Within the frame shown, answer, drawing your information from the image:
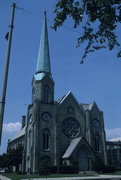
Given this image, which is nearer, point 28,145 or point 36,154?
point 36,154

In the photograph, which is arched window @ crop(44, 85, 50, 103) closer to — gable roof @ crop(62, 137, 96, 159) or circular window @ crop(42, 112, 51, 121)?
circular window @ crop(42, 112, 51, 121)

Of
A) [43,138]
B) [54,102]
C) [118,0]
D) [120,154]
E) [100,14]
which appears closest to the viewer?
[118,0]

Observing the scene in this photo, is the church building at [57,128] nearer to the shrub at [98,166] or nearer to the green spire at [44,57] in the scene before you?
the green spire at [44,57]

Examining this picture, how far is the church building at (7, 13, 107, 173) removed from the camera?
46.2 metres

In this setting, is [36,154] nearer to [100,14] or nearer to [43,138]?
[43,138]

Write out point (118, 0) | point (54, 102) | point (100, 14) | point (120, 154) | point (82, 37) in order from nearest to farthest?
point (118, 0)
point (100, 14)
point (82, 37)
point (54, 102)
point (120, 154)

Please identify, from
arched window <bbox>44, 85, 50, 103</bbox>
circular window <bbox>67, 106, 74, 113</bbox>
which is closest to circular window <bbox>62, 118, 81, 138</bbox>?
circular window <bbox>67, 106, 74, 113</bbox>

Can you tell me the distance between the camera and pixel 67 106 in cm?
5331

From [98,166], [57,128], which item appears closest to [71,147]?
[57,128]

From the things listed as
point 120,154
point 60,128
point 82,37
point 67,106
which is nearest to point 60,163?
point 60,128

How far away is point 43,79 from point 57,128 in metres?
12.4

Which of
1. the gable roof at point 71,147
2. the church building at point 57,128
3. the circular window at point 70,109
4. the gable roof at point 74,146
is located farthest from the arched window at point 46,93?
the gable roof at point 74,146

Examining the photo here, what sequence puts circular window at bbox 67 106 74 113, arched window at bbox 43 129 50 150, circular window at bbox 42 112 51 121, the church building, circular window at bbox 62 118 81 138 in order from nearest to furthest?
the church building < arched window at bbox 43 129 50 150 < circular window at bbox 42 112 51 121 < circular window at bbox 62 118 81 138 < circular window at bbox 67 106 74 113

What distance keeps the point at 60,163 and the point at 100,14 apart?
132ft
